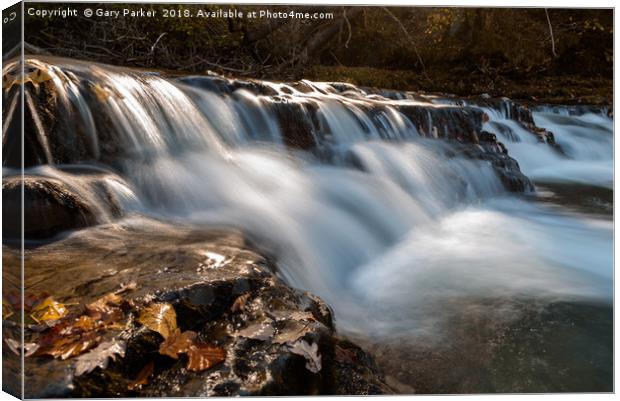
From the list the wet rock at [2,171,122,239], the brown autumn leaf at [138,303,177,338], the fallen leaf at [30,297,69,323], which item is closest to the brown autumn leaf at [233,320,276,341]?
the brown autumn leaf at [138,303,177,338]

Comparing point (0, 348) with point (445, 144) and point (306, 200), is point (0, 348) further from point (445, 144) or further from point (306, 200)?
point (445, 144)

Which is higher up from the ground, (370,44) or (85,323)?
(370,44)

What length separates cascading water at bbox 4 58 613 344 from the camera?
2.66 m

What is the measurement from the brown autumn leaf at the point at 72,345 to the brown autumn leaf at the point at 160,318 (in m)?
0.16

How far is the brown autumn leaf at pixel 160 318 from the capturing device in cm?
197

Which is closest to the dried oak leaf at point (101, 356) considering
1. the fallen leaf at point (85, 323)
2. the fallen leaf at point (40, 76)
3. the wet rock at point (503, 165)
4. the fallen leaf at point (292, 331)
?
the fallen leaf at point (85, 323)

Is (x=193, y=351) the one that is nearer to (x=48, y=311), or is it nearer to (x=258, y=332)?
(x=258, y=332)

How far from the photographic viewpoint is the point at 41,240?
7.64 ft

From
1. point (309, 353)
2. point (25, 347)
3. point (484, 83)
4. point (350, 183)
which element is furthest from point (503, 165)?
point (25, 347)

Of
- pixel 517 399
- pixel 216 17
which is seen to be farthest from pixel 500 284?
pixel 216 17

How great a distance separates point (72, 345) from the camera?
1909mm

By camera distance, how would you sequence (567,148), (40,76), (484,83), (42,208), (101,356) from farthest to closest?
(567,148), (484,83), (40,76), (42,208), (101,356)

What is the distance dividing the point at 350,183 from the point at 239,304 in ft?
4.22

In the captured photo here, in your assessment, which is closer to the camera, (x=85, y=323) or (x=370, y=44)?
(x=85, y=323)
